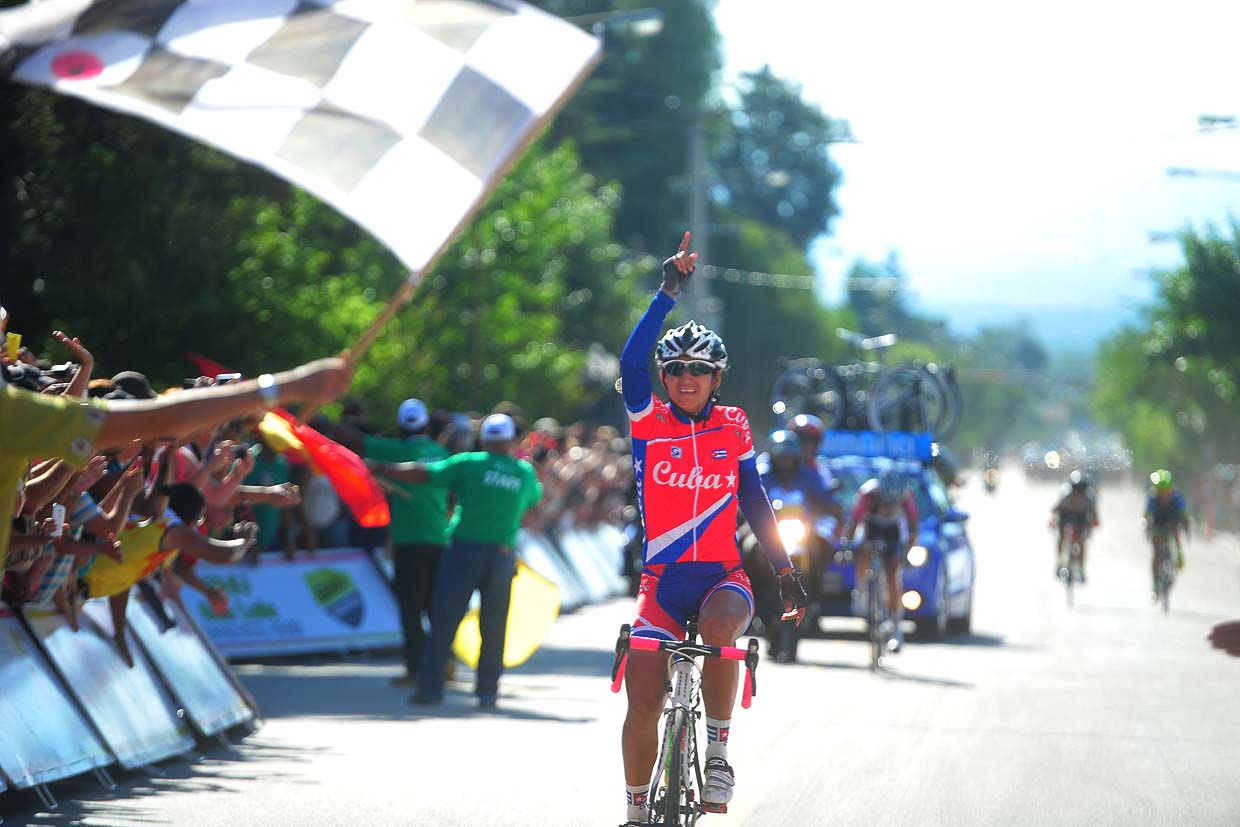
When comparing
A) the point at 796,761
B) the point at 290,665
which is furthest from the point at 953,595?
the point at 796,761

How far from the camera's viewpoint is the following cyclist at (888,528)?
55.9 feet

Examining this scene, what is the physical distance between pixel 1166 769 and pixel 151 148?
505 inches

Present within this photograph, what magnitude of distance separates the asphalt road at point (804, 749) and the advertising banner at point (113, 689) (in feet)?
0.59

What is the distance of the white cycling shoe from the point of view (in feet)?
23.8

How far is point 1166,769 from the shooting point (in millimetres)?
10766

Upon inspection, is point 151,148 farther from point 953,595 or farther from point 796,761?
point 796,761

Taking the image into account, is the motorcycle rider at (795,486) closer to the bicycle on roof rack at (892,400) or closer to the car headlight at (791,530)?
the car headlight at (791,530)

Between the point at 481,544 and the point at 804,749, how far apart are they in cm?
312

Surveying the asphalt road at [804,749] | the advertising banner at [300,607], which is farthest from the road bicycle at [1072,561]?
the advertising banner at [300,607]

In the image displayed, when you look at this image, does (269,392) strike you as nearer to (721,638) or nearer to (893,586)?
(721,638)

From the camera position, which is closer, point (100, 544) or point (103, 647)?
point (100, 544)

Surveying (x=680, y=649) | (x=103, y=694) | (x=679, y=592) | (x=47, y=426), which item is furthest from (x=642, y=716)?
(x=103, y=694)

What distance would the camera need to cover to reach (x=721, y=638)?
24.3 ft

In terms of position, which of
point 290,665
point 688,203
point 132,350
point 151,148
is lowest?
point 290,665
